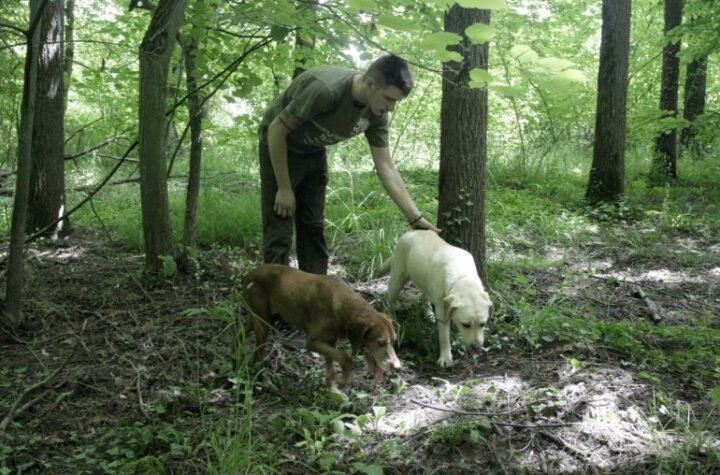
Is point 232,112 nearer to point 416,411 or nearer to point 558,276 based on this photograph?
point 558,276

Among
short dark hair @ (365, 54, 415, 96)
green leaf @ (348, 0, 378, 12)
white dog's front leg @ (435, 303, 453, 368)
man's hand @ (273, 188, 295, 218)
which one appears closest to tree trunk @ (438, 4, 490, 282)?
white dog's front leg @ (435, 303, 453, 368)

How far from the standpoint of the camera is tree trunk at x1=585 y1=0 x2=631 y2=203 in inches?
371

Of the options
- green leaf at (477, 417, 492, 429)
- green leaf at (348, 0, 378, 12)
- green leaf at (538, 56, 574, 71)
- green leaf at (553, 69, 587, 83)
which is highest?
green leaf at (348, 0, 378, 12)

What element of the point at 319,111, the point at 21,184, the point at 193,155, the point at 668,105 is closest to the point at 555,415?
the point at 319,111

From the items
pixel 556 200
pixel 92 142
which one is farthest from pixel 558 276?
pixel 92 142

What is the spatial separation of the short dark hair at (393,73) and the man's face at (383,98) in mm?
34

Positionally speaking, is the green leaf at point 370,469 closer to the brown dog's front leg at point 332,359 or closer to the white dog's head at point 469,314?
the brown dog's front leg at point 332,359

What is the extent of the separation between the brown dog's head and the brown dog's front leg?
4.4 inches

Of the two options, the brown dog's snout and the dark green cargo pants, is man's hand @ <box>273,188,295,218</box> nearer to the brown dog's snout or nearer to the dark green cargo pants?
the dark green cargo pants

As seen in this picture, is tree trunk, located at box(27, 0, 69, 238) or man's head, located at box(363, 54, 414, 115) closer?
man's head, located at box(363, 54, 414, 115)

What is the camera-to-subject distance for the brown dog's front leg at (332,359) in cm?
337

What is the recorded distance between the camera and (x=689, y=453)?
2775 mm

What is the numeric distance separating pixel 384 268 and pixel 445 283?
1.17 metres

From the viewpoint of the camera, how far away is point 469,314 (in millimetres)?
3918
